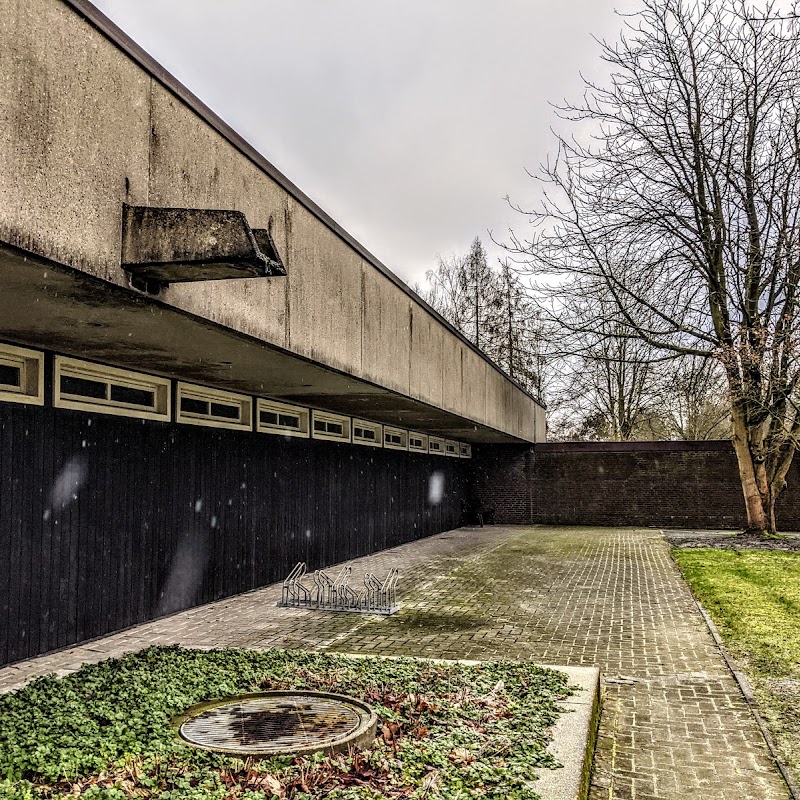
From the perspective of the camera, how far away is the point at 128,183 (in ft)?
16.4

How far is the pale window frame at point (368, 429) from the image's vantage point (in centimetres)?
1530

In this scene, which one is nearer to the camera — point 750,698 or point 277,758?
point 277,758

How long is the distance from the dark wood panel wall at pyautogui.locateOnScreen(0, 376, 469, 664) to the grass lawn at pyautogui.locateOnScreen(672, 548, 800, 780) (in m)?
6.30

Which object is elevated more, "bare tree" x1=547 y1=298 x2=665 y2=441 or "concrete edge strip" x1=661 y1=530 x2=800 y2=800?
"bare tree" x1=547 y1=298 x2=665 y2=441

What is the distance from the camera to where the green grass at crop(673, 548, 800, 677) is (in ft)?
24.4

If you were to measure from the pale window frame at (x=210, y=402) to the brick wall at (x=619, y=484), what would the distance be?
15.7m

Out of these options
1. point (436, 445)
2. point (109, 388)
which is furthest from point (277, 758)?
point (436, 445)

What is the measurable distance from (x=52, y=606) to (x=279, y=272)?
4337 millimetres

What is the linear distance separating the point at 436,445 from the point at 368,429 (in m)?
5.91

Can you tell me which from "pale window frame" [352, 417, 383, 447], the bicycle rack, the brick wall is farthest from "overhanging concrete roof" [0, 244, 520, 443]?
the brick wall

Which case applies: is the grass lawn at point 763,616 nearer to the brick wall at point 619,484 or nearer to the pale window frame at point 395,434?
the pale window frame at point 395,434

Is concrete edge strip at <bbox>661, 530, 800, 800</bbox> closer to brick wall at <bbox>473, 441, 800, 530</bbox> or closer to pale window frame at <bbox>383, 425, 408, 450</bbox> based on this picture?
pale window frame at <bbox>383, 425, 408, 450</bbox>

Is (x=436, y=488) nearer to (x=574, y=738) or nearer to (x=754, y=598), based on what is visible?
(x=754, y=598)

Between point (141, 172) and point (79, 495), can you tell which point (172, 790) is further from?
point (79, 495)
